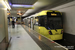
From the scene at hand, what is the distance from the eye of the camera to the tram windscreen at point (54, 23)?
702cm

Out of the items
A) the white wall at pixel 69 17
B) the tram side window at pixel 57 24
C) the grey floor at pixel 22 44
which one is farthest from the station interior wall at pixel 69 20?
the grey floor at pixel 22 44

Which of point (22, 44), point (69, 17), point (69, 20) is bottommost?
point (22, 44)

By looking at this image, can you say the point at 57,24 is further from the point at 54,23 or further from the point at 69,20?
the point at 69,20

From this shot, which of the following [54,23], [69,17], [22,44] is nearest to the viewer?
[22,44]

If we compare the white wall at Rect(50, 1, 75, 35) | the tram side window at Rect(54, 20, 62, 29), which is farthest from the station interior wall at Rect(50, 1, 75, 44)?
the tram side window at Rect(54, 20, 62, 29)

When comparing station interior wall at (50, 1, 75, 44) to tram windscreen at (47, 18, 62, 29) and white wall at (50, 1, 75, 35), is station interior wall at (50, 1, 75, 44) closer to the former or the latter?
white wall at (50, 1, 75, 35)

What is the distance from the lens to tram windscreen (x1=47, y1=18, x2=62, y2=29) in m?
7.02

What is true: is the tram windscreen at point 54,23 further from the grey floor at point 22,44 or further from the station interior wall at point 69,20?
the grey floor at point 22,44

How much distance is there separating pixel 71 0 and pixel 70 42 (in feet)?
12.1

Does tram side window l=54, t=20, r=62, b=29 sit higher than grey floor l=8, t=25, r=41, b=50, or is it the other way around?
tram side window l=54, t=20, r=62, b=29

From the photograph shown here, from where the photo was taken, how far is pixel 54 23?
7145mm

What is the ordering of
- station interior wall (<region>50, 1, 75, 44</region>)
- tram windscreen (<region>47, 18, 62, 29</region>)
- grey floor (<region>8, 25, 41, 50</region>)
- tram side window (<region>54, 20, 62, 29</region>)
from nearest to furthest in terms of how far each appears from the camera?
grey floor (<region>8, 25, 41, 50</region>)
station interior wall (<region>50, 1, 75, 44</region>)
tram windscreen (<region>47, 18, 62, 29</region>)
tram side window (<region>54, 20, 62, 29</region>)

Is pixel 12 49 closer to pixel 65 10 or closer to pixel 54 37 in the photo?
pixel 54 37

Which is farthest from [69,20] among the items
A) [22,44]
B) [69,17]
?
[22,44]
